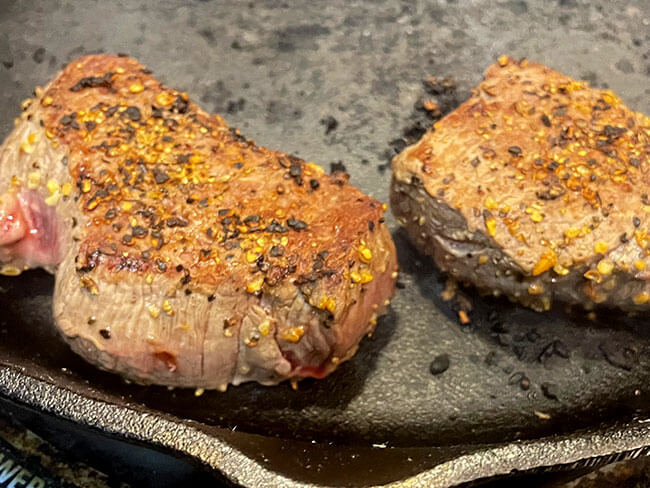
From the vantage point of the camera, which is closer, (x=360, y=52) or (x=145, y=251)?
(x=145, y=251)

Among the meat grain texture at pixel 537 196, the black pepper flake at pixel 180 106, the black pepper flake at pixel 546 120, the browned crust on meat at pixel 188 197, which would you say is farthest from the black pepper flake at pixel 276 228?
the black pepper flake at pixel 546 120

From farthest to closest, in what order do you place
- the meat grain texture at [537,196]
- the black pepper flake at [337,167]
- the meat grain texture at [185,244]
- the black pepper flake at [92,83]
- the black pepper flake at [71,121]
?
the black pepper flake at [337,167], the black pepper flake at [92,83], the black pepper flake at [71,121], the meat grain texture at [537,196], the meat grain texture at [185,244]

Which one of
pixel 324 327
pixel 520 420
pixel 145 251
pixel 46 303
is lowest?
pixel 520 420

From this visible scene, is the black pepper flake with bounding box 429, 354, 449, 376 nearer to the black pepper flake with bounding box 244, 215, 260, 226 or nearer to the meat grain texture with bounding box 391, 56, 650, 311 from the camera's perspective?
the meat grain texture with bounding box 391, 56, 650, 311

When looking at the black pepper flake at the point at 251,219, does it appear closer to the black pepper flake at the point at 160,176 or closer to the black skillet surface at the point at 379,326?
the black pepper flake at the point at 160,176

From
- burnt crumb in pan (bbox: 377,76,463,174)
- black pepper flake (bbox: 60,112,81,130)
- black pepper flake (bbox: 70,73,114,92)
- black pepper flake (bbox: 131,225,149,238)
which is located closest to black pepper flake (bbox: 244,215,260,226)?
black pepper flake (bbox: 131,225,149,238)

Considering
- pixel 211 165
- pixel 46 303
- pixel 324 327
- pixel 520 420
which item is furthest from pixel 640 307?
pixel 46 303

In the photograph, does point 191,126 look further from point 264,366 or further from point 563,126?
point 563,126
